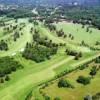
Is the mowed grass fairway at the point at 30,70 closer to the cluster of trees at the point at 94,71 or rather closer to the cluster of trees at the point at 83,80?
the cluster of trees at the point at 94,71

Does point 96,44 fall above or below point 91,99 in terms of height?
below

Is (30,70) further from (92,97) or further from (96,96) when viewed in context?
(96,96)

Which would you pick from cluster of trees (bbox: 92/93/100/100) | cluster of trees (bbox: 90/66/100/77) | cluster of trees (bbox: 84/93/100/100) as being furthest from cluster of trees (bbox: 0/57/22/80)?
cluster of trees (bbox: 92/93/100/100)

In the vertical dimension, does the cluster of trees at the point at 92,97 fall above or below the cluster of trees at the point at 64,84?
above

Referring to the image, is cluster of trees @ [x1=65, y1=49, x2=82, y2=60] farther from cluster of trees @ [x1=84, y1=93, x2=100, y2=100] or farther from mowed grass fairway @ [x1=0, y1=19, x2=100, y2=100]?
cluster of trees @ [x1=84, y1=93, x2=100, y2=100]

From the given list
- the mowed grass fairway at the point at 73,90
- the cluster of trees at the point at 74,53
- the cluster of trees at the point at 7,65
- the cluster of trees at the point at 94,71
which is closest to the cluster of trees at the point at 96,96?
the mowed grass fairway at the point at 73,90

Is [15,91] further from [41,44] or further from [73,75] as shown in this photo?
[41,44]

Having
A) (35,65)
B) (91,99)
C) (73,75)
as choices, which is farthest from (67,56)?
(91,99)

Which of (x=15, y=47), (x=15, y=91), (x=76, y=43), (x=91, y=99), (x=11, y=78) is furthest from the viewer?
(x=76, y=43)
